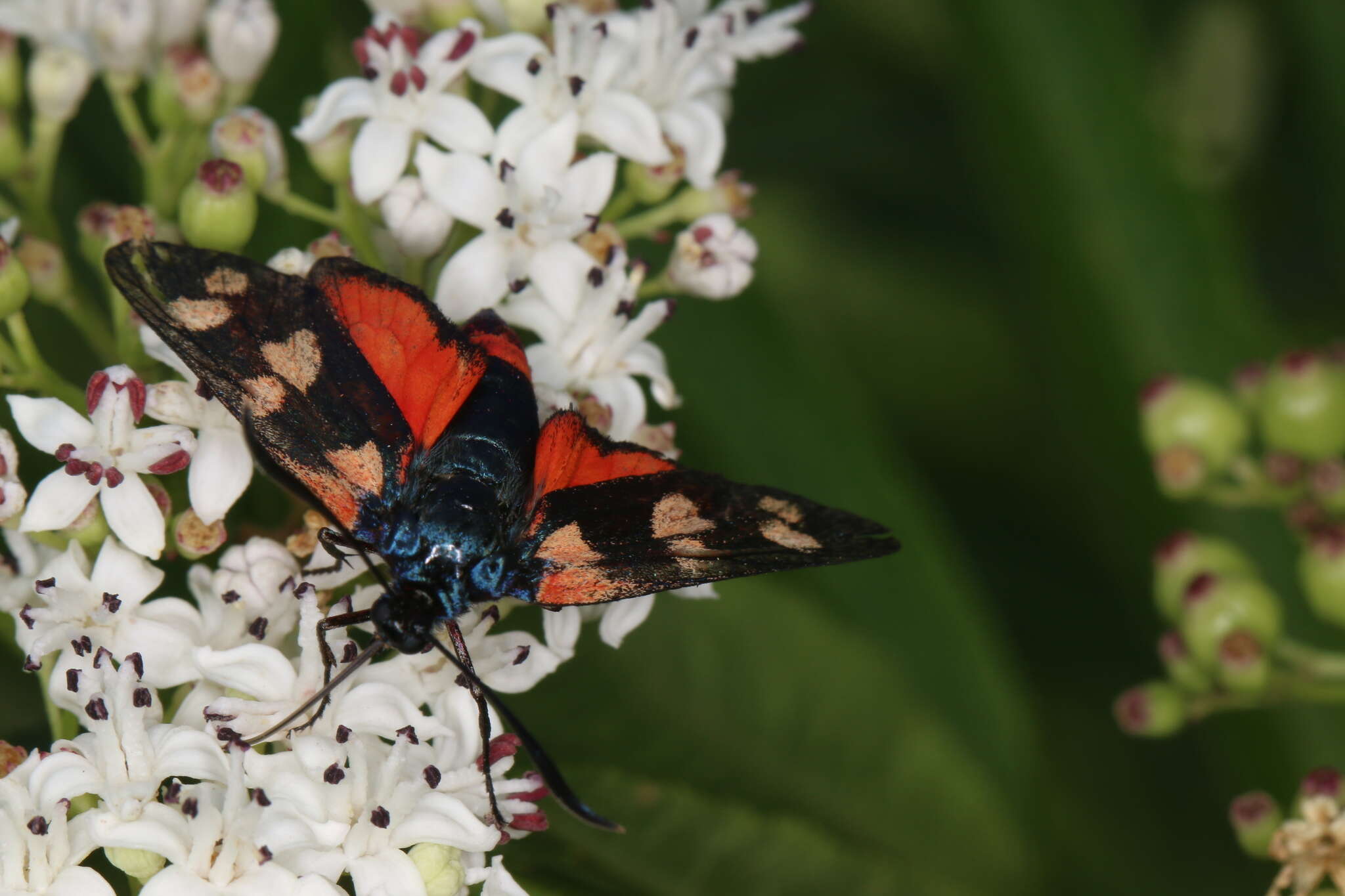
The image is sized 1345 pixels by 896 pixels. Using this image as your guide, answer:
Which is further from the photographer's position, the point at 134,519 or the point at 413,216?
the point at 413,216

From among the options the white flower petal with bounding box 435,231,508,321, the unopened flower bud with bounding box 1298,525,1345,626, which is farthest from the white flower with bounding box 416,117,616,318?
the unopened flower bud with bounding box 1298,525,1345,626

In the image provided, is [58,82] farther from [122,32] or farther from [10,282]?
Result: [10,282]

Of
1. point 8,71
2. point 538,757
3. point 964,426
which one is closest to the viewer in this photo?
point 538,757

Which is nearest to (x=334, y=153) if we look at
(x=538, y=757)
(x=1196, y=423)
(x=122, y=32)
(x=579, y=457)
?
(x=122, y=32)

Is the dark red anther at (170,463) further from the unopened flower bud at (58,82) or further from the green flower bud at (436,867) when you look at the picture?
the unopened flower bud at (58,82)

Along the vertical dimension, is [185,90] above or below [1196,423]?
below

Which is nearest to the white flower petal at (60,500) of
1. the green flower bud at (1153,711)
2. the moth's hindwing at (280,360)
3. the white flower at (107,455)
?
the white flower at (107,455)

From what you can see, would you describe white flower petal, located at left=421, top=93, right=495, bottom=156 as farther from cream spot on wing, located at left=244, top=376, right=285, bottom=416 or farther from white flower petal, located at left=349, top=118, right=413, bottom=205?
cream spot on wing, located at left=244, top=376, right=285, bottom=416
